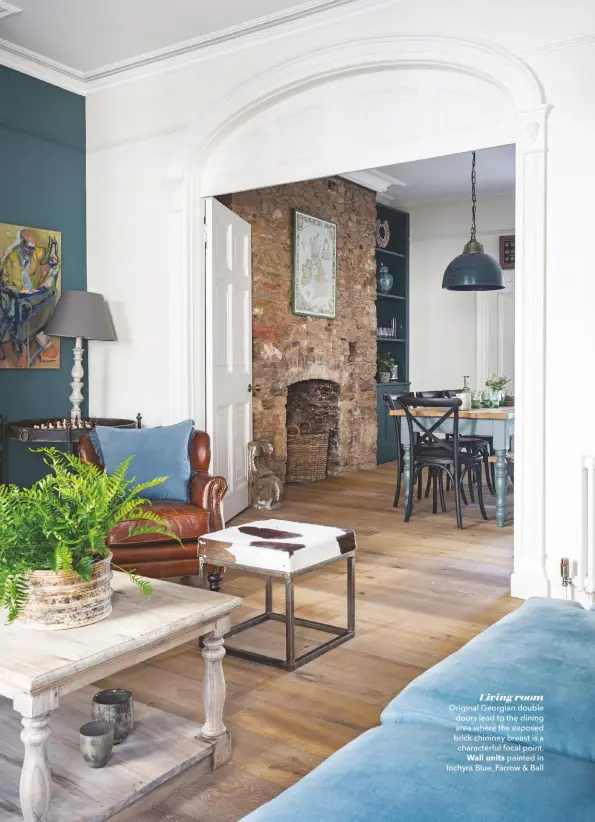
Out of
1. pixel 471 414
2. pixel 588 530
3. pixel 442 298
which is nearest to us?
pixel 588 530

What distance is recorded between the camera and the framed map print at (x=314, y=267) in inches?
293

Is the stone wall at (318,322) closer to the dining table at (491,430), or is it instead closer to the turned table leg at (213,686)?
the dining table at (491,430)

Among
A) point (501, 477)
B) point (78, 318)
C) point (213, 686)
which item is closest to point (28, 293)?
point (78, 318)

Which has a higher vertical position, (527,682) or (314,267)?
(314,267)

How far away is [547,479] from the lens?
3.88 metres

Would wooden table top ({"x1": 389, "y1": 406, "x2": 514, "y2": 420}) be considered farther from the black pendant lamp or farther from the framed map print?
the framed map print

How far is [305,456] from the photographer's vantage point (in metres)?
7.73

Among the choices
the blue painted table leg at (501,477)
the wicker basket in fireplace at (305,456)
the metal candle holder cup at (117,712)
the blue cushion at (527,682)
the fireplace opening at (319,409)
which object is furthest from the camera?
the fireplace opening at (319,409)

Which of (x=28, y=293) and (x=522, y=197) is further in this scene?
(x=28, y=293)

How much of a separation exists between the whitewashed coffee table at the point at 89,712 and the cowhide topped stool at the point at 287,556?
558mm

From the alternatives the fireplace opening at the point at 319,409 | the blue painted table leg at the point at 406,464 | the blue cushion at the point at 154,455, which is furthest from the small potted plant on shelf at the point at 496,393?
the blue cushion at the point at 154,455

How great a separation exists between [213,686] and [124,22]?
400cm

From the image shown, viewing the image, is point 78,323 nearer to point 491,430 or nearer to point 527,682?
point 491,430

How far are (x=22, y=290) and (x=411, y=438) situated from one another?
2983 millimetres
